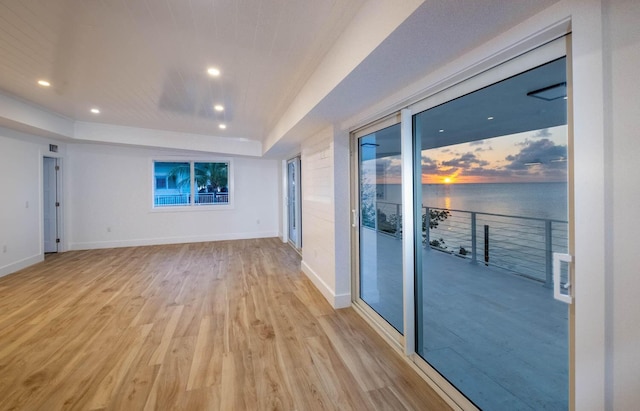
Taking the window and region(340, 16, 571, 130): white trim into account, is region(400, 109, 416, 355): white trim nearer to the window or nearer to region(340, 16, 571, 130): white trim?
region(340, 16, 571, 130): white trim

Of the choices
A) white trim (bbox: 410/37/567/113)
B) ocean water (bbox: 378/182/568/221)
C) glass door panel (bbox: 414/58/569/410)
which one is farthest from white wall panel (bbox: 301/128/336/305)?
white trim (bbox: 410/37/567/113)

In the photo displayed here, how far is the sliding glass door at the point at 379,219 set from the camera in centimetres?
282

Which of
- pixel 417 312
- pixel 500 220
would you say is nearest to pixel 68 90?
pixel 417 312

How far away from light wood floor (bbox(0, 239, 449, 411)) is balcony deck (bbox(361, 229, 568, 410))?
37 cm

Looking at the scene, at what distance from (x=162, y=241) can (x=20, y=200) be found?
2.80 metres

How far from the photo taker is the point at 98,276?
4.70 m

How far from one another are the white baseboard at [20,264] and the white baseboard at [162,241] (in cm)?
111

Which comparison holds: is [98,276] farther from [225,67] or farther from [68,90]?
[225,67]

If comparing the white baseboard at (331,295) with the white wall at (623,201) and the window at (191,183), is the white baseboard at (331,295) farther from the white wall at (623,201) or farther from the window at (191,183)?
the window at (191,183)

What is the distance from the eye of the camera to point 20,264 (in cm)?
499

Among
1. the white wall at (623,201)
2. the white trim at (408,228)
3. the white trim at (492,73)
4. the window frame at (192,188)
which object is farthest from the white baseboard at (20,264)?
the white wall at (623,201)

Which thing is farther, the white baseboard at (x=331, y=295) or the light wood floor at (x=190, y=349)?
the white baseboard at (x=331, y=295)

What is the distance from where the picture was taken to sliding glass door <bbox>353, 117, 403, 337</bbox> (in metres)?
2.82

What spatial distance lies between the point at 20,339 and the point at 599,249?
4376mm
